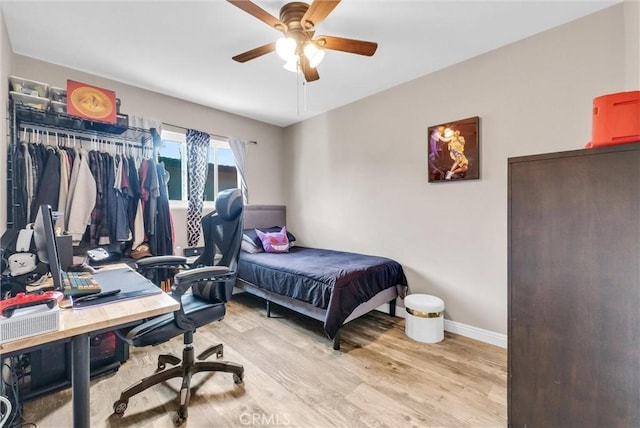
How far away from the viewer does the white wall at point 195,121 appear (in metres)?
2.52

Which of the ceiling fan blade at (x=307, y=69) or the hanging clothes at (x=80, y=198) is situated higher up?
the ceiling fan blade at (x=307, y=69)

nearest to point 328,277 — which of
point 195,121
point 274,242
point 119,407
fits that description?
point 274,242

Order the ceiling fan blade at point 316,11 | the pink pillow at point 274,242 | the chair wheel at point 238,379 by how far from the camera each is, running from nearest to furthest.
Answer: the ceiling fan blade at point 316,11 < the chair wheel at point 238,379 < the pink pillow at point 274,242

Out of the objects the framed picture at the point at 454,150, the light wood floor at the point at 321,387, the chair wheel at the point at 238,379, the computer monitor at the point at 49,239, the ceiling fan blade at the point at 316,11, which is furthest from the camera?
the framed picture at the point at 454,150

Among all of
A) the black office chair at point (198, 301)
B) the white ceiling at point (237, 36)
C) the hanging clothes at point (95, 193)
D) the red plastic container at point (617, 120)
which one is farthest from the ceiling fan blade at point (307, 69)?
the hanging clothes at point (95, 193)

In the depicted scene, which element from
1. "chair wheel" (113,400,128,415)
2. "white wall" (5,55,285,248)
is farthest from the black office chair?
"white wall" (5,55,285,248)

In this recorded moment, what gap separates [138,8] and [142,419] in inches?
103

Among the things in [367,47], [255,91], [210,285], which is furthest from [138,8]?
[210,285]

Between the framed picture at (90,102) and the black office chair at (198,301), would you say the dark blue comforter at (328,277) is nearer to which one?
the black office chair at (198,301)

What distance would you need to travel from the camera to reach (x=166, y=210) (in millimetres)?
2828

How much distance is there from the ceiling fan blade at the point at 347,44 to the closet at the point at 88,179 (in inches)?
79.8

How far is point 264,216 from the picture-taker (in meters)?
4.20

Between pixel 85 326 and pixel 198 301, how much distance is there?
90 centimetres

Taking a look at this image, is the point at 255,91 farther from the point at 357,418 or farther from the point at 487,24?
the point at 357,418
